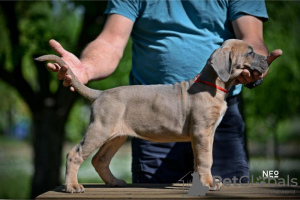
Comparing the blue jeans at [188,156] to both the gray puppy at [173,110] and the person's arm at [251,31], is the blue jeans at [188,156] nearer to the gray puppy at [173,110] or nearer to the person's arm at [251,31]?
the person's arm at [251,31]

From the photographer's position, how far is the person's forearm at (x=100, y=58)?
13.4 ft

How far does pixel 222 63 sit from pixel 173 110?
19.7 inches

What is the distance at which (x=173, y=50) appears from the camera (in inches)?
163

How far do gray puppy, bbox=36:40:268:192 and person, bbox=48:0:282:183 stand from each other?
0.48 metres

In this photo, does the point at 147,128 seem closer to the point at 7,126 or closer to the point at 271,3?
the point at 271,3

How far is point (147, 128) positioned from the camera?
3.51 m

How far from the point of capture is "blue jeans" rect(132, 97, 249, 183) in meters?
4.34

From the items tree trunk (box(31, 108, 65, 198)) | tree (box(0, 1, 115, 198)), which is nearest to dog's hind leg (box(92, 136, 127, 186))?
tree (box(0, 1, 115, 198))

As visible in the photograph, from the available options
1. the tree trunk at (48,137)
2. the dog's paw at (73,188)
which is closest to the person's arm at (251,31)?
the dog's paw at (73,188)

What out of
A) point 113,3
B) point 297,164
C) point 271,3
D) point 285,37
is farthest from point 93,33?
point 297,164

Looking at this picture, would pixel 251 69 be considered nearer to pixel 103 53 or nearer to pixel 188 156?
pixel 188 156

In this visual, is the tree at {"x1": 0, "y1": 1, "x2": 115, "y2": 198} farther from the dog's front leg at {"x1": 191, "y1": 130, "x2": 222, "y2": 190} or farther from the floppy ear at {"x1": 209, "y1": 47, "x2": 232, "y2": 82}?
the dog's front leg at {"x1": 191, "y1": 130, "x2": 222, "y2": 190}

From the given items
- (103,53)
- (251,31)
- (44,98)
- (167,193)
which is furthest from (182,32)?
(44,98)

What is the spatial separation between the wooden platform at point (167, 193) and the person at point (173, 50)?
62cm
